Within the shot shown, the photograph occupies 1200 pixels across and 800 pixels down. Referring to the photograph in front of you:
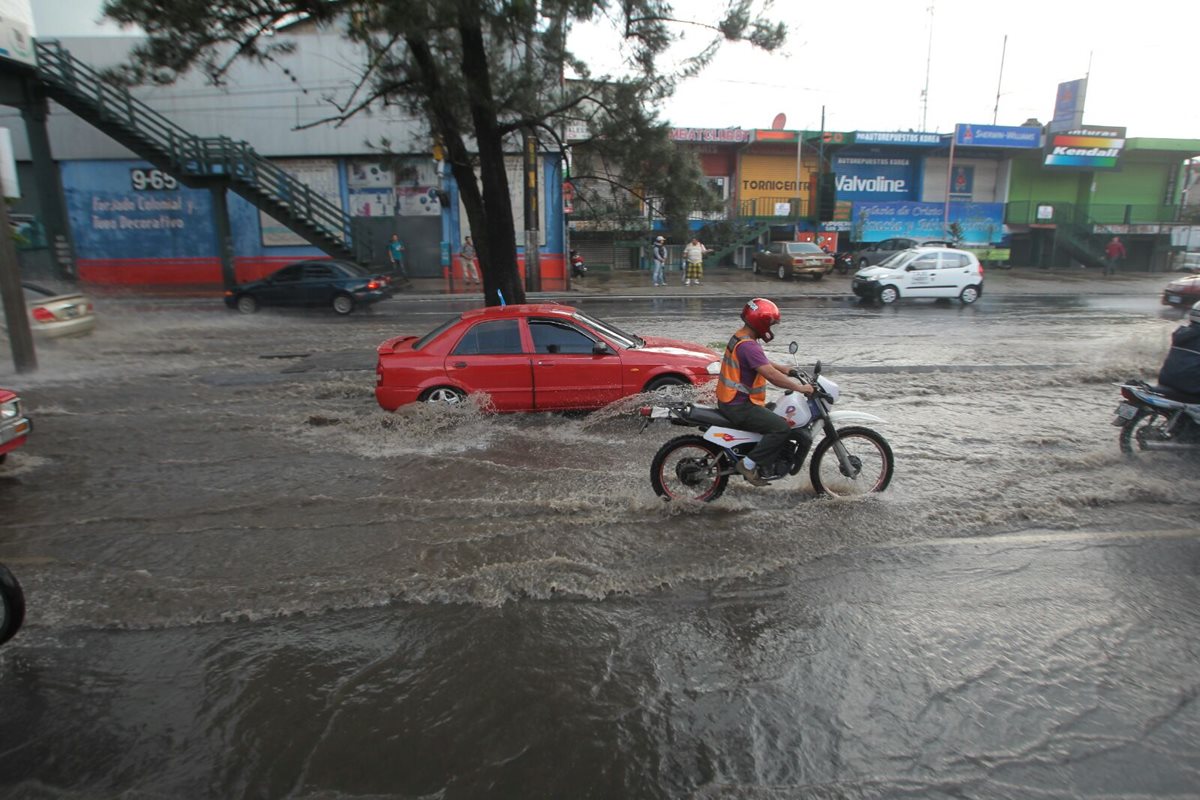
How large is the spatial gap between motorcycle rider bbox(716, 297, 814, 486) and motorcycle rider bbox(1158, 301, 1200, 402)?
3696 mm

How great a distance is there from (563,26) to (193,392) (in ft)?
23.3

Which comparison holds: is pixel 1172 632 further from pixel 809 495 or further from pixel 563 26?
pixel 563 26

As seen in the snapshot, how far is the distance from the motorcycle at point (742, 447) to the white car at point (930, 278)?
17.2 meters

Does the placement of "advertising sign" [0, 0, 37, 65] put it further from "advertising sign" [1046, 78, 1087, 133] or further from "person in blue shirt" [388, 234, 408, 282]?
"advertising sign" [1046, 78, 1087, 133]

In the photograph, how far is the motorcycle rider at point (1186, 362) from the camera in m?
6.34

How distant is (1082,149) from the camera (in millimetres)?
37406

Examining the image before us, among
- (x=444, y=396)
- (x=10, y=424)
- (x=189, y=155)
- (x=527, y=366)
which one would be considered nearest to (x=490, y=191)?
(x=527, y=366)

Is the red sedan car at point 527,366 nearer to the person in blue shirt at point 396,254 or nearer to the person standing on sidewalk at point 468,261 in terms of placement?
the person standing on sidewalk at point 468,261

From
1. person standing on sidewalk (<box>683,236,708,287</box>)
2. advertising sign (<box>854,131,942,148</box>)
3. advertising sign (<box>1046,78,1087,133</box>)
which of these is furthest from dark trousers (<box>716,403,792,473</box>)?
advertising sign (<box>1046,78,1087,133</box>)

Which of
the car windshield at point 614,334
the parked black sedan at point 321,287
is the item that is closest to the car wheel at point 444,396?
the car windshield at point 614,334

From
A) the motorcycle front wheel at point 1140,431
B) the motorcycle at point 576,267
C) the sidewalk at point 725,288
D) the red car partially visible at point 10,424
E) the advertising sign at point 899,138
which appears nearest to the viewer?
the red car partially visible at point 10,424

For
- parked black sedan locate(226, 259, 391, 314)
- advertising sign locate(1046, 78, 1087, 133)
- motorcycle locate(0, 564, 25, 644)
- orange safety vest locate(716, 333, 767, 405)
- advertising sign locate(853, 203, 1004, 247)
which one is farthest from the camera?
advertising sign locate(1046, 78, 1087, 133)

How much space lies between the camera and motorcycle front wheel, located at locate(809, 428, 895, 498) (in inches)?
227

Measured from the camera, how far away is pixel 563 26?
369 inches
